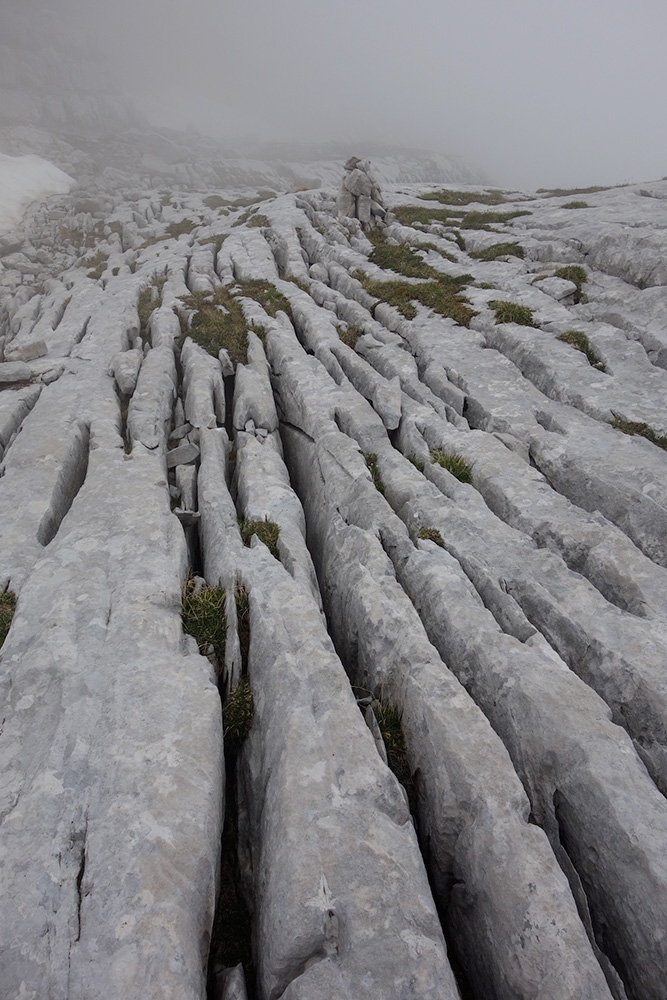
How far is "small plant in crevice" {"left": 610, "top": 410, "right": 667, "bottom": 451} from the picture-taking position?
17.8 metres

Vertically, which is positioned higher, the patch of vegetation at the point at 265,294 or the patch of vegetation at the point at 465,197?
the patch of vegetation at the point at 465,197

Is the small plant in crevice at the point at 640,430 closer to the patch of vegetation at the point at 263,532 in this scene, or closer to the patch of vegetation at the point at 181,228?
the patch of vegetation at the point at 263,532

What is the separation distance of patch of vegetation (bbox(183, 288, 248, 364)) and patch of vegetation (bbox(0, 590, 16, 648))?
17.2 metres

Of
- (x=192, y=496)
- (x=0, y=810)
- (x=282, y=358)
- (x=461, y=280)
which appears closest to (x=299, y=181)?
(x=461, y=280)

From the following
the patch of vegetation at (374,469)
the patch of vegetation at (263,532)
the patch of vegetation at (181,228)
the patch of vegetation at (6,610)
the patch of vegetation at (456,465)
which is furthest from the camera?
the patch of vegetation at (181,228)

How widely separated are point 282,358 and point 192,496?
10.8 m

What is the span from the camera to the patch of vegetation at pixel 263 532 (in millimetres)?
14492

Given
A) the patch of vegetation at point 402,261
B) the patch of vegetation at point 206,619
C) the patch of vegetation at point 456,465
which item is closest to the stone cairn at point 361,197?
the patch of vegetation at point 402,261

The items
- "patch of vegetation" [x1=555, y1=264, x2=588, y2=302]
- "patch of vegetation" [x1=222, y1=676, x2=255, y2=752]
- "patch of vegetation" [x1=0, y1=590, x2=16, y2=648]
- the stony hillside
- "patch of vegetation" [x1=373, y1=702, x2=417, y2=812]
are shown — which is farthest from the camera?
"patch of vegetation" [x1=555, y1=264, x2=588, y2=302]

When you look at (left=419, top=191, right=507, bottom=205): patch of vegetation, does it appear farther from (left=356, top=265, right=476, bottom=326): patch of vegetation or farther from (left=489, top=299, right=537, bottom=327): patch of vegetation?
(left=489, top=299, right=537, bottom=327): patch of vegetation

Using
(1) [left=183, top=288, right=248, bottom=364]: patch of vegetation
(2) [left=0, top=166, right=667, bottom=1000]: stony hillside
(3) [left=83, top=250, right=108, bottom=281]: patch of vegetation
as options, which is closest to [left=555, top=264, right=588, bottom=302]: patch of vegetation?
(2) [left=0, top=166, right=667, bottom=1000]: stony hillside

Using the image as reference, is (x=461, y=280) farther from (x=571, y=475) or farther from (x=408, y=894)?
(x=408, y=894)

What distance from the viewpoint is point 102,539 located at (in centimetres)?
1388

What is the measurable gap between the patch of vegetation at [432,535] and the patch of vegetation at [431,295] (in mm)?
18005
